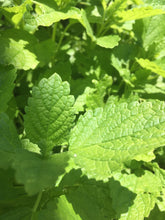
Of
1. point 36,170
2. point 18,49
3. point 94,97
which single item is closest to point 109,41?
point 94,97

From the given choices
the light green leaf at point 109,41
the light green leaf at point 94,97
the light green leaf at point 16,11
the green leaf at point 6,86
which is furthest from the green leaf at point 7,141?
the light green leaf at point 109,41

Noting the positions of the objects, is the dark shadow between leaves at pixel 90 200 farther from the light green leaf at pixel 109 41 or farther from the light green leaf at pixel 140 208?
the light green leaf at pixel 109 41

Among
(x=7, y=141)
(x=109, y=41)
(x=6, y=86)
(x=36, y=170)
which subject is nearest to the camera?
(x=36, y=170)

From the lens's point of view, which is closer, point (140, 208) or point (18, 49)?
point (140, 208)

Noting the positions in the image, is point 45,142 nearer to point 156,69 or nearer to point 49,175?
point 49,175

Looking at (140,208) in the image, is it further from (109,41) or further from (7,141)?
(109,41)

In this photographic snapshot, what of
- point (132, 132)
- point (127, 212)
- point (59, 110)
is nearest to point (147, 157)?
point (127, 212)
